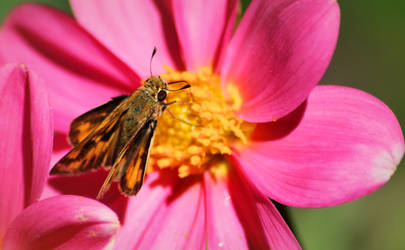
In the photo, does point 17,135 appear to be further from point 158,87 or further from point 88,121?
point 158,87

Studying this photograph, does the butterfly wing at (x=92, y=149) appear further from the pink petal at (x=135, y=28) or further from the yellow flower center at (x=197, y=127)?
the pink petal at (x=135, y=28)

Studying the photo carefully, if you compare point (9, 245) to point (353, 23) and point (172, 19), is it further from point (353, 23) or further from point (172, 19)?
point (353, 23)

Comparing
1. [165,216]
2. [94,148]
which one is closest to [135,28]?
[94,148]

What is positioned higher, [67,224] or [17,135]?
[17,135]

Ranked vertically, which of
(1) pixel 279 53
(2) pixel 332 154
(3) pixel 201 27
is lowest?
(2) pixel 332 154

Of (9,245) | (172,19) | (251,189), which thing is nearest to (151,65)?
(172,19)

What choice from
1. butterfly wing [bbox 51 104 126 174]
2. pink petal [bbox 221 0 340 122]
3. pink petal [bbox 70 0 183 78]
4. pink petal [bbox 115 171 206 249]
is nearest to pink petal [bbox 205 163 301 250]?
pink petal [bbox 115 171 206 249]
